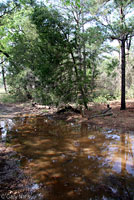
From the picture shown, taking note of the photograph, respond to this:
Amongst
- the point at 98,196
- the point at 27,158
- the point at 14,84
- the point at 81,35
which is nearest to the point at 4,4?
the point at 14,84

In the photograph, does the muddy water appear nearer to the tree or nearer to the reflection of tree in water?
the reflection of tree in water

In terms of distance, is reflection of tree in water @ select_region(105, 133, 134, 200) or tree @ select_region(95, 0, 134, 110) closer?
reflection of tree in water @ select_region(105, 133, 134, 200)

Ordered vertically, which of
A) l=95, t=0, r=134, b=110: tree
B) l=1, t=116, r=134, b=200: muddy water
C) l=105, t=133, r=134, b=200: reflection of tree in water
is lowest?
l=105, t=133, r=134, b=200: reflection of tree in water

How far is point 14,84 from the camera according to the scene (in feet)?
48.1

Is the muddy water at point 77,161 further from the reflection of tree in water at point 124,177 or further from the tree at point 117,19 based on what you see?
the tree at point 117,19

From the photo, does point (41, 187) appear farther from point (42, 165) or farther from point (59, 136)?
point (59, 136)

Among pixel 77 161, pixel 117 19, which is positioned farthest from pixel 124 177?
pixel 117 19

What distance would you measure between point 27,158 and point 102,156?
219 centimetres

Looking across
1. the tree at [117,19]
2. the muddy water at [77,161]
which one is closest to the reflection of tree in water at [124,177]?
the muddy water at [77,161]

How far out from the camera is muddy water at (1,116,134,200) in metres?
2.99

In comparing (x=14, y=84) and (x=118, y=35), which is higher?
(x=118, y=35)

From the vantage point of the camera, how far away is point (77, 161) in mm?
4129

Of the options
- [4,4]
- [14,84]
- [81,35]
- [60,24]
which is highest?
[4,4]

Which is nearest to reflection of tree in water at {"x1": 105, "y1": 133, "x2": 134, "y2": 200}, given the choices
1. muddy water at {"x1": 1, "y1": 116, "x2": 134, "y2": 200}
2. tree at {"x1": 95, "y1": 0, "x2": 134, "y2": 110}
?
muddy water at {"x1": 1, "y1": 116, "x2": 134, "y2": 200}
